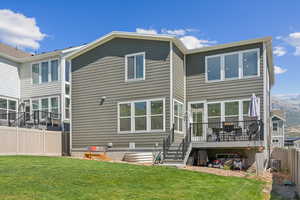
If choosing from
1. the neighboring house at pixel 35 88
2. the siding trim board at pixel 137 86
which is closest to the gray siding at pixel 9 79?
the neighboring house at pixel 35 88

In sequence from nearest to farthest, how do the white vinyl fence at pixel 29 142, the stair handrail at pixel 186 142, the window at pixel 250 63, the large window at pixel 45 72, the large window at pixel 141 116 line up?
1. the stair handrail at pixel 186 142
2. the white vinyl fence at pixel 29 142
3. the window at pixel 250 63
4. the large window at pixel 141 116
5. the large window at pixel 45 72

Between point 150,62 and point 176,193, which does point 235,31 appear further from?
point 176,193

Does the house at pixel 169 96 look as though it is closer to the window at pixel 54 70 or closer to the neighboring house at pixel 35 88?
the neighboring house at pixel 35 88

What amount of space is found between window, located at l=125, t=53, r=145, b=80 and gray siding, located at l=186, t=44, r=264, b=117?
8.53 feet

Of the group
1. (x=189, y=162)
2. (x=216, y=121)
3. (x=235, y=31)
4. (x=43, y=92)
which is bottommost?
(x=189, y=162)

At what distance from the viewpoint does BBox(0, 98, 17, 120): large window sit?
751 inches

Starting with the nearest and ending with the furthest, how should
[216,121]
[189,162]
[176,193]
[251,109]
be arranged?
[176,193] < [251,109] < [189,162] < [216,121]

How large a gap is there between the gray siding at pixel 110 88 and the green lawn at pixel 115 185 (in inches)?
211

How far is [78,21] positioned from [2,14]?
1040 centimetres

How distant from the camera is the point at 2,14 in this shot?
2945 centimetres

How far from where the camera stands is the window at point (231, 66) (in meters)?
14.5

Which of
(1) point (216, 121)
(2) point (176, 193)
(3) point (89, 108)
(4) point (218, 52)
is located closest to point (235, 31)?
(4) point (218, 52)

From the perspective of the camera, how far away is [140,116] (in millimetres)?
14742

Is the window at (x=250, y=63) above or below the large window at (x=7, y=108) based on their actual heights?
above
